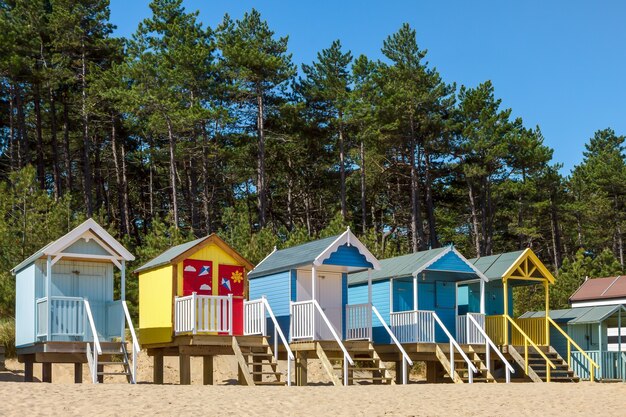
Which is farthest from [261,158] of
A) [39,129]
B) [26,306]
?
[26,306]

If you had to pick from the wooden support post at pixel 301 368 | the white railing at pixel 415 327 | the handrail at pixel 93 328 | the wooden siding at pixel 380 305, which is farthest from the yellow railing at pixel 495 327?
the handrail at pixel 93 328

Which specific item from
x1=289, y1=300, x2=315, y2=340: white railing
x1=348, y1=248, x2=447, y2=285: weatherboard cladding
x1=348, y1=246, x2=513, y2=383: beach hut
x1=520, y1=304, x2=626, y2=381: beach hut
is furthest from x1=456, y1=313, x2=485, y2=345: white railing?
x1=289, y1=300, x2=315, y2=340: white railing

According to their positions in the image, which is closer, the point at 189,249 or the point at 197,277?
the point at 189,249

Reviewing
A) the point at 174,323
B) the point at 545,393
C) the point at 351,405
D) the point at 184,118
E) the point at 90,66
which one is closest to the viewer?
the point at 351,405

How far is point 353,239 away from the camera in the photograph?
87.4ft

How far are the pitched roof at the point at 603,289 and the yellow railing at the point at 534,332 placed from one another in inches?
242

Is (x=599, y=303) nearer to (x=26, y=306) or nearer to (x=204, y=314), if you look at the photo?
(x=204, y=314)

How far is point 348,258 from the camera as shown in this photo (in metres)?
26.5

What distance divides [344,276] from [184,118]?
19.8m

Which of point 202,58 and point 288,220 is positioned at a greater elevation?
point 202,58

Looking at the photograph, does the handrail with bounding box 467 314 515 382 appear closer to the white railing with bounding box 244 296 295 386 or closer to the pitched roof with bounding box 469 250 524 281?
the pitched roof with bounding box 469 250 524 281

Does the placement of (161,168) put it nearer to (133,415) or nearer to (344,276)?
(344,276)

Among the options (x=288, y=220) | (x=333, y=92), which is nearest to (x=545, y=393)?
(x=333, y=92)

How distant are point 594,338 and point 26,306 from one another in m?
20.2
